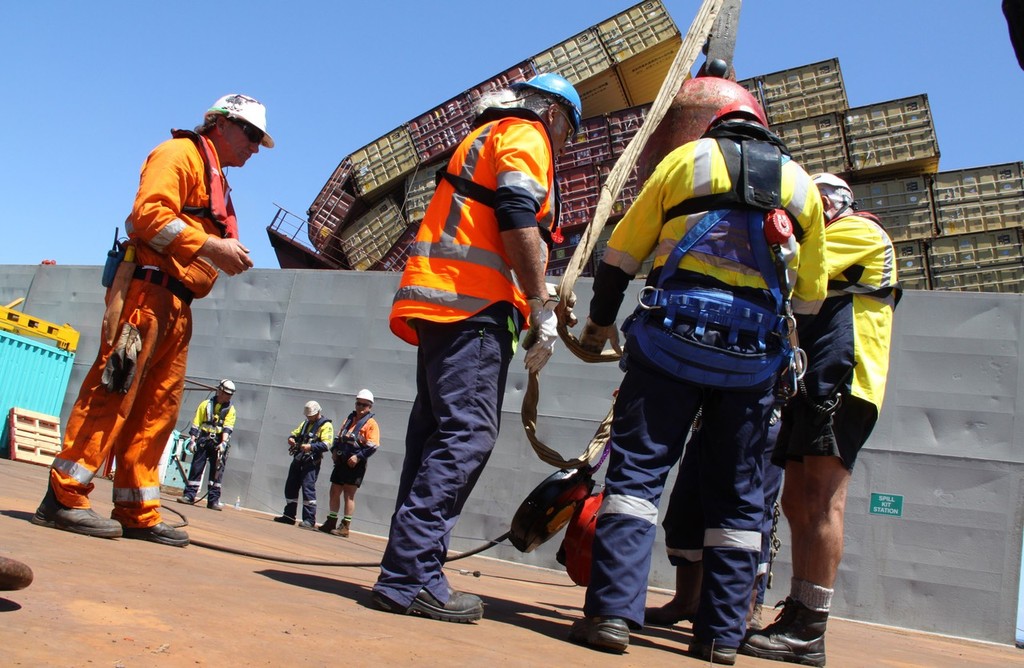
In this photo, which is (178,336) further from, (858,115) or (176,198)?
(858,115)

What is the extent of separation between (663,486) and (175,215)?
6.85ft

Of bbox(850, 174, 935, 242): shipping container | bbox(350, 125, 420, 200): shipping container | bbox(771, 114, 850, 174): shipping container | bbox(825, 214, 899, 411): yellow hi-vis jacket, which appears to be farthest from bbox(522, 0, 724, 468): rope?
bbox(350, 125, 420, 200): shipping container

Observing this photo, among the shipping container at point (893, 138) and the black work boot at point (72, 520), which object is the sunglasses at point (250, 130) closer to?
the black work boot at point (72, 520)

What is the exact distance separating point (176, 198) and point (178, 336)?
549 mm

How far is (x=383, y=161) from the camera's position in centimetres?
2806

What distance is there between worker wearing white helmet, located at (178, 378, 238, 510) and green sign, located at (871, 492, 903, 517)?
8423mm

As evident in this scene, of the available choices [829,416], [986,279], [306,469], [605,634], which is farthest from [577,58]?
[605,634]

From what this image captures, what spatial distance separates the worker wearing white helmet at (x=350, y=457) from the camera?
1217 cm

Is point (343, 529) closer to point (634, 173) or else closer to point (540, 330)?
point (540, 330)

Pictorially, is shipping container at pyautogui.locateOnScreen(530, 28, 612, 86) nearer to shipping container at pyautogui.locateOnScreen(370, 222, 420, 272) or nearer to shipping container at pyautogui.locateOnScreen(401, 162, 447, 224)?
shipping container at pyautogui.locateOnScreen(401, 162, 447, 224)

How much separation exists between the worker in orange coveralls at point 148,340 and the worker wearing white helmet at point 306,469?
886 cm

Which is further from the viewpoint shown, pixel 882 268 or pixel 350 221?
pixel 350 221

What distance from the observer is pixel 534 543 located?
3574 mm

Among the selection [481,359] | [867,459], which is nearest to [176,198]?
[481,359]
